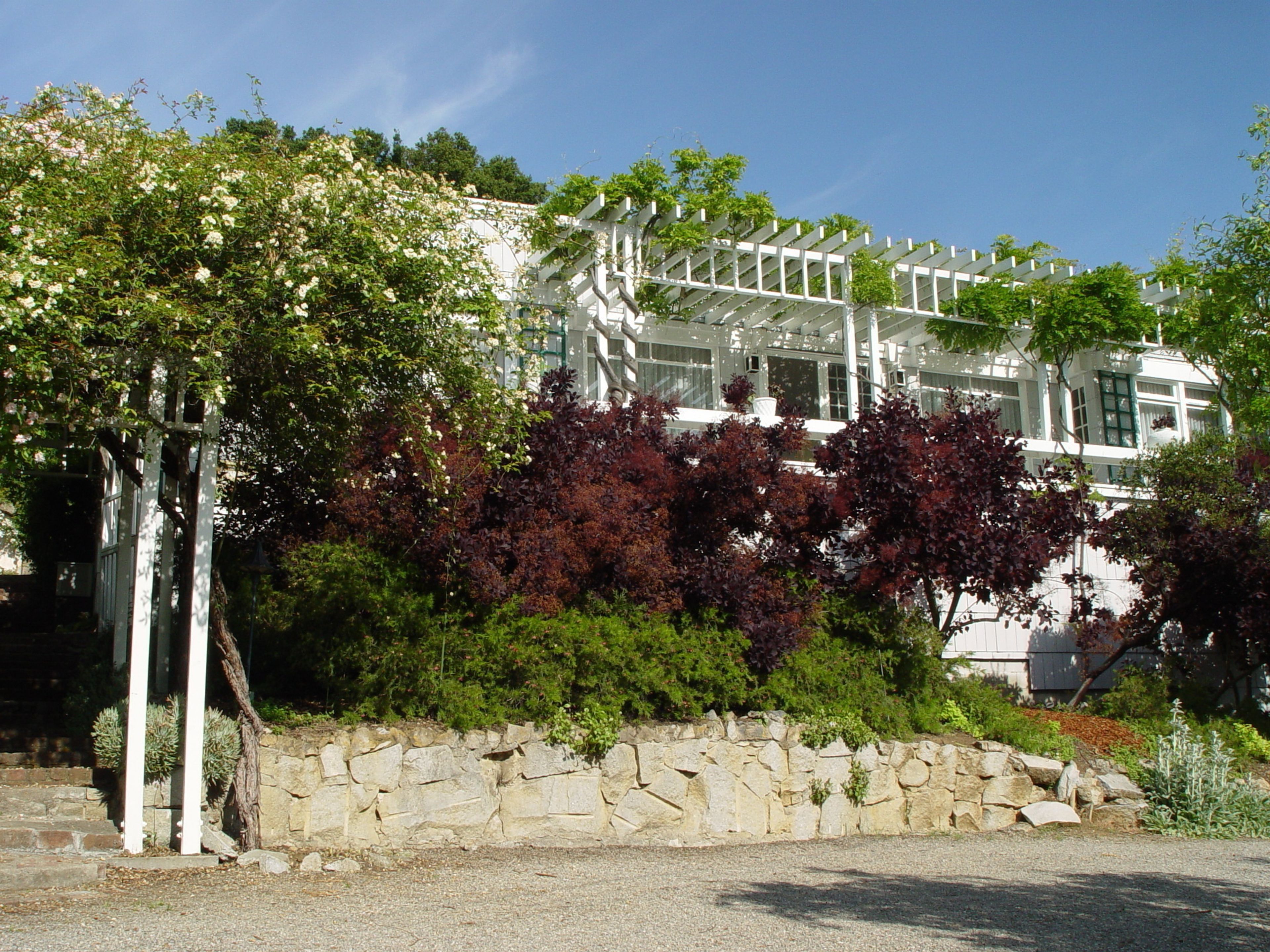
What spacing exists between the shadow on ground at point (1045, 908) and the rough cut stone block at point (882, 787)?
206cm

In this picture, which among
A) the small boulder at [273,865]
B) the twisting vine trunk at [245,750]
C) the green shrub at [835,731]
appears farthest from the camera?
the green shrub at [835,731]

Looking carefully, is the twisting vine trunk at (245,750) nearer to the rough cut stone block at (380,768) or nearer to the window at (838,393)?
the rough cut stone block at (380,768)

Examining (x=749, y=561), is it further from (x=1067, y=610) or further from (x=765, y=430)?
(x=1067, y=610)

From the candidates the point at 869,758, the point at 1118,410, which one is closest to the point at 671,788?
the point at 869,758

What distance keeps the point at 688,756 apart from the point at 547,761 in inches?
51.2

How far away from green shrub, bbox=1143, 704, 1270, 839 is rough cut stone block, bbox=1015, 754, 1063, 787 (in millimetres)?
919

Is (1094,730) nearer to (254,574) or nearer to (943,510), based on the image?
(943,510)

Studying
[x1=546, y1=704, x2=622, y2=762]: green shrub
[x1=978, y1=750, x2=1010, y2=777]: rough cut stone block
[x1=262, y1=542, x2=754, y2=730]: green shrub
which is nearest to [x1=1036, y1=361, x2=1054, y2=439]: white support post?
[x1=978, y1=750, x2=1010, y2=777]: rough cut stone block

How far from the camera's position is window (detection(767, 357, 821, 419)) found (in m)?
17.6

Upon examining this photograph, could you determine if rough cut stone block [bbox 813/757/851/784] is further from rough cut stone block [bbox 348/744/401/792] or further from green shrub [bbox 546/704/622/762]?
A: rough cut stone block [bbox 348/744/401/792]

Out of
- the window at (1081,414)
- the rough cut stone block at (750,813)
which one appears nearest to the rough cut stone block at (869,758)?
the rough cut stone block at (750,813)

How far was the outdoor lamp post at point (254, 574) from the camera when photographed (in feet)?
29.9

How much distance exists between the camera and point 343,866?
7.64 meters

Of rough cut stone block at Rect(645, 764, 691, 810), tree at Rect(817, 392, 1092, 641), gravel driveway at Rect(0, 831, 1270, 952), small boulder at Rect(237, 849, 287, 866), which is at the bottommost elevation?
gravel driveway at Rect(0, 831, 1270, 952)
